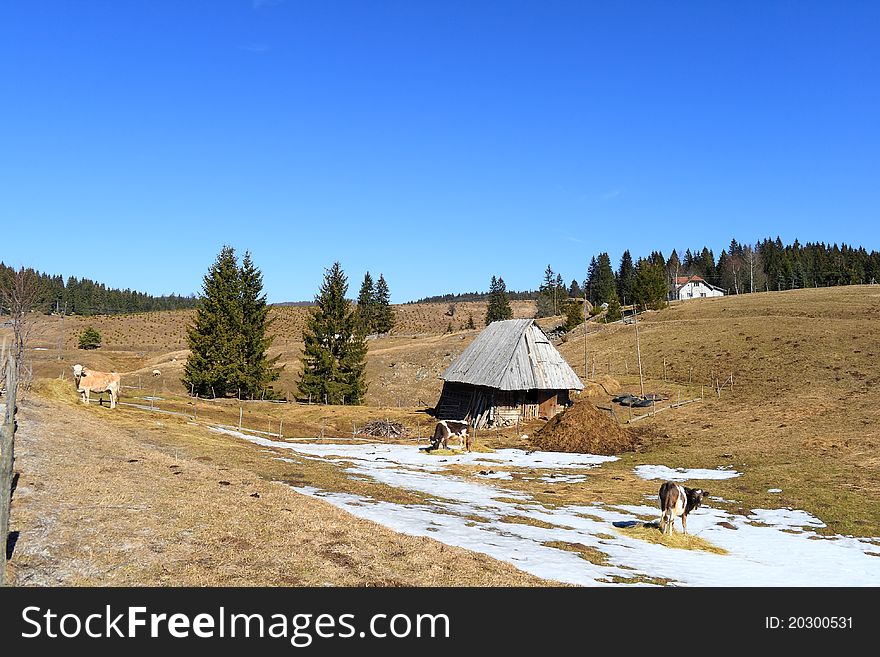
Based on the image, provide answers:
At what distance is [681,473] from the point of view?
92.5ft

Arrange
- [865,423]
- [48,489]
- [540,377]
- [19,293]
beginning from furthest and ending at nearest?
1. [540,377]
2. [19,293]
3. [865,423]
4. [48,489]

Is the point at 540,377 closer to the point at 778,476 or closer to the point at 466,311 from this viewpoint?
the point at 778,476

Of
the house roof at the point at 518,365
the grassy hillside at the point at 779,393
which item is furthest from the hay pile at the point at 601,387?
the house roof at the point at 518,365

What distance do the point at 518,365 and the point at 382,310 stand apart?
7765 centimetres

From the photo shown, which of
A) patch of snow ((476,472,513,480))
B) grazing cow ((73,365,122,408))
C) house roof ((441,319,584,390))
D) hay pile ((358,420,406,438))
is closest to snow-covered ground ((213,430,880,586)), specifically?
patch of snow ((476,472,513,480))

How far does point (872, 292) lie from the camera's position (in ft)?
289

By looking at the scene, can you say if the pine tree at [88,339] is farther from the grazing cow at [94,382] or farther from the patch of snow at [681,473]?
the patch of snow at [681,473]

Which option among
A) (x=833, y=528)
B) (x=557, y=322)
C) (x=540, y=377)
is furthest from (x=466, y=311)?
(x=833, y=528)

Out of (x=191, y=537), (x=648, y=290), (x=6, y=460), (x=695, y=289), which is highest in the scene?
(x=695, y=289)

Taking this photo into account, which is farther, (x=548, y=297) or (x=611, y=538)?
(x=548, y=297)

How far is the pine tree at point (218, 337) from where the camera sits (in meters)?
55.5

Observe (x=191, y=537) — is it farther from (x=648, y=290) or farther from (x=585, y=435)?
(x=648, y=290)

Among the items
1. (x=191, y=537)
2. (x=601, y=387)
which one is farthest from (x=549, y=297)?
(x=191, y=537)

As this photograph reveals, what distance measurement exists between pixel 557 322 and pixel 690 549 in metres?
101
